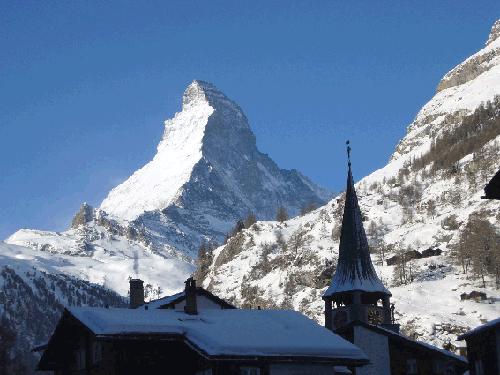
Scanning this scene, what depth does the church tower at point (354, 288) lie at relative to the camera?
43.3 meters

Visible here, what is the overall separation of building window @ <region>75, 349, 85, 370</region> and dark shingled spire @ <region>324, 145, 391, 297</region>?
60.6 ft

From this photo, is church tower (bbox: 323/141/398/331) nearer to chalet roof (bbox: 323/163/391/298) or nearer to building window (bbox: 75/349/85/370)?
chalet roof (bbox: 323/163/391/298)

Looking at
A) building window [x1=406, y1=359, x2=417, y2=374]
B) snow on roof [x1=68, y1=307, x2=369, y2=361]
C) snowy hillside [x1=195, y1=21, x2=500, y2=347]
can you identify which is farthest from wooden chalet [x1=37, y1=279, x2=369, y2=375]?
snowy hillside [x1=195, y1=21, x2=500, y2=347]

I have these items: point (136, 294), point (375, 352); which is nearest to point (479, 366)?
point (375, 352)

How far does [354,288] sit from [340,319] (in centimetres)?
222

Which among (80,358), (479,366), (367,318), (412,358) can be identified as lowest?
(479,366)

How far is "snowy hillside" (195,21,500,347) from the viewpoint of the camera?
100 metres

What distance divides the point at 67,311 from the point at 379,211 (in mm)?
144114

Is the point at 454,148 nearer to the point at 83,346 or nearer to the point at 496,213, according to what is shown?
the point at 496,213

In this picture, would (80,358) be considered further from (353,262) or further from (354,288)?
(353,262)

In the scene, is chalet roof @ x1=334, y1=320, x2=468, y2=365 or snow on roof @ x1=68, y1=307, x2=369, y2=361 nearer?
snow on roof @ x1=68, y1=307, x2=369, y2=361

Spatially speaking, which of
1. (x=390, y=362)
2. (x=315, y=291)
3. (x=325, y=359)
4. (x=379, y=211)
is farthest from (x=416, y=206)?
(x=325, y=359)

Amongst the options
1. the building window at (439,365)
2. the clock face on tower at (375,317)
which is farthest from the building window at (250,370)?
the clock face on tower at (375,317)

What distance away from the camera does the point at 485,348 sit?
2823cm
